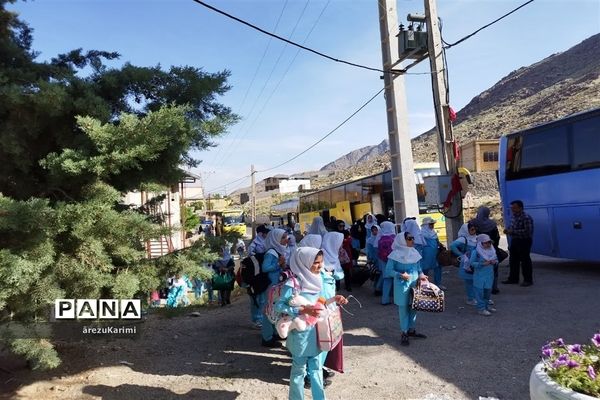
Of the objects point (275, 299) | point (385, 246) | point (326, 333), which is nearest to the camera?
point (326, 333)

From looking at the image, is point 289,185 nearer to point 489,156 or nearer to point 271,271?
point 489,156

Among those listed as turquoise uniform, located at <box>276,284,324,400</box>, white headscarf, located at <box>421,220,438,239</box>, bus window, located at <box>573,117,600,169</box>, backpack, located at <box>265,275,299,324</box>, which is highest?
bus window, located at <box>573,117,600,169</box>

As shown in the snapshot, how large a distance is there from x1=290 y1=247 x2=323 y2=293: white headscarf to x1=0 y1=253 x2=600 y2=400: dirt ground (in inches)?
52.6

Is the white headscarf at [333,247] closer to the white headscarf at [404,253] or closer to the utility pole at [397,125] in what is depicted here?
the white headscarf at [404,253]

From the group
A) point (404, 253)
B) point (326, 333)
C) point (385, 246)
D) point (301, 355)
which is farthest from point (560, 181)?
point (301, 355)

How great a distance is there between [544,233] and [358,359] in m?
6.84

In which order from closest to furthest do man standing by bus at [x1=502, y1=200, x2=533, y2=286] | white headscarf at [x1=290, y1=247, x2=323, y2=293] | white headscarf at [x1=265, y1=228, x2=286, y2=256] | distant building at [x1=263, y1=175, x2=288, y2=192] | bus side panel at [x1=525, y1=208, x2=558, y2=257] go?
white headscarf at [x1=290, y1=247, x2=323, y2=293]
white headscarf at [x1=265, y1=228, x2=286, y2=256]
man standing by bus at [x1=502, y1=200, x2=533, y2=286]
bus side panel at [x1=525, y1=208, x2=558, y2=257]
distant building at [x1=263, y1=175, x2=288, y2=192]

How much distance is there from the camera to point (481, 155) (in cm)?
3706

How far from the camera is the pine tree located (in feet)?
13.7

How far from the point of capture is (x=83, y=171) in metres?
4.32

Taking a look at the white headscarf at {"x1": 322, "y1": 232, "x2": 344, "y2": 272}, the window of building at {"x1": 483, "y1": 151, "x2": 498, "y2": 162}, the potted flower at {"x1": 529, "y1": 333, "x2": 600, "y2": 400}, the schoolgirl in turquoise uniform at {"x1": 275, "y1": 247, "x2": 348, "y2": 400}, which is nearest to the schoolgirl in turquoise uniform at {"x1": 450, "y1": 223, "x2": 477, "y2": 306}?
the white headscarf at {"x1": 322, "y1": 232, "x2": 344, "y2": 272}

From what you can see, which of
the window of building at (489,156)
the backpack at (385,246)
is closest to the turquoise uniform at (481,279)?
the backpack at (385,246)

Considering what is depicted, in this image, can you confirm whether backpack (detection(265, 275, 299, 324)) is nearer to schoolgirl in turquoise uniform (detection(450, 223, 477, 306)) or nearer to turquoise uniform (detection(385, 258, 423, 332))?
turquoise uniform (detection(385, 258, 423, 332))

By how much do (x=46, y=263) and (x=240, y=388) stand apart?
2323 mm
